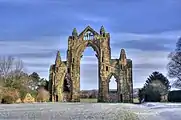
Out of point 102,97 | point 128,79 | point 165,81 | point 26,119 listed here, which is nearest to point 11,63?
point 102,97

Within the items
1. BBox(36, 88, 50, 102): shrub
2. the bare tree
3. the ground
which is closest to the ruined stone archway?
BBox(36, 88, 50, 102): shrub

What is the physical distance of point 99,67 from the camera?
87.0 meters

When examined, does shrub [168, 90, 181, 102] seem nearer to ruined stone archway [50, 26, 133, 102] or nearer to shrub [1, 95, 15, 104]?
ruined stone archway [50, 26, 133, 102]

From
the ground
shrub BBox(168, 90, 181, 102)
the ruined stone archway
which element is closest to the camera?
the ground

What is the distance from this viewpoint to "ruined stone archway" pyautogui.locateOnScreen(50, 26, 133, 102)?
280 ft

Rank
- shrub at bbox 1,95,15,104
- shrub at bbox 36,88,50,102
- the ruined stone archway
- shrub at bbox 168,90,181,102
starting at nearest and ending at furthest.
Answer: shrub at bbox 168,90,181,102
shrub at bbox 1,95,15,104
shrub at bbox 36,88,50,102
the ruined stone archway

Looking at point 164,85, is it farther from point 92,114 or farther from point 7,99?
point 92,114

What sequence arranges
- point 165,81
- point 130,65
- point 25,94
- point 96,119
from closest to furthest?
1. point 96,119
2. point 25,94
3. point 165,81
4. point 130,65

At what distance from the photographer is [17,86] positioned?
72188 millimetres

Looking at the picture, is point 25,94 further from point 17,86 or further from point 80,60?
point 80,60

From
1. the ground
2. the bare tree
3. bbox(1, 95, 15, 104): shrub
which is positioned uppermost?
the bare tree

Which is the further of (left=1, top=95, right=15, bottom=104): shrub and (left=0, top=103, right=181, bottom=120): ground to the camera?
(left=1, top=95, right=15, bottom=104): shrub

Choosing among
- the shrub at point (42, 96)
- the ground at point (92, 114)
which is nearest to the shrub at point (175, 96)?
the ground at point (92, 114)

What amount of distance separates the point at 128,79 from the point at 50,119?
7118cm
